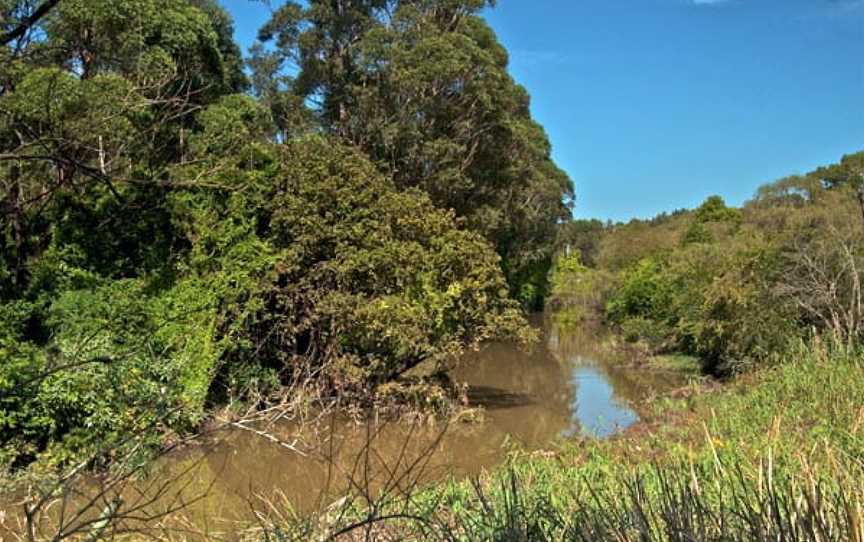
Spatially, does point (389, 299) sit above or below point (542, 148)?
below

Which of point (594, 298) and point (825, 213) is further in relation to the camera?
point (594, 298)

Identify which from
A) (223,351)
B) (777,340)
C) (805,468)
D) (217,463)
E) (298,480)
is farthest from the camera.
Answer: (777,340)

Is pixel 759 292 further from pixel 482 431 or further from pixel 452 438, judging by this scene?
pixel 452 438

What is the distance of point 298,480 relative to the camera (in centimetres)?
934

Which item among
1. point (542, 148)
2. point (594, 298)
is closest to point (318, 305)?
point (542, 148)

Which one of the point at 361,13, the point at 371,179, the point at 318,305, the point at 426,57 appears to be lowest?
the point at 318,305

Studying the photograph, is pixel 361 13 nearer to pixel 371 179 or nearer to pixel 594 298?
pixel 371 179

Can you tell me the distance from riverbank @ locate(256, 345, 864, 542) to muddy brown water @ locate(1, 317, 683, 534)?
2.89 ft

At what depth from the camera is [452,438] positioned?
1183 cm

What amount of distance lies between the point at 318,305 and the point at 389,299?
4.12 ft

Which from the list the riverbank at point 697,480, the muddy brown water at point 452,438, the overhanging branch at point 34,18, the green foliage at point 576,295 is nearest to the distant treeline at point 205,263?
the muddy brown water at point 452,438

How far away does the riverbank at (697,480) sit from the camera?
180cm

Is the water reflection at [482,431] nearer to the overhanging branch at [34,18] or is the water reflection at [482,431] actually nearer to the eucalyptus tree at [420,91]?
the overhanging branch at [34,18]

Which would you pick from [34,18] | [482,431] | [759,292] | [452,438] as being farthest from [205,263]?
[759,292]
